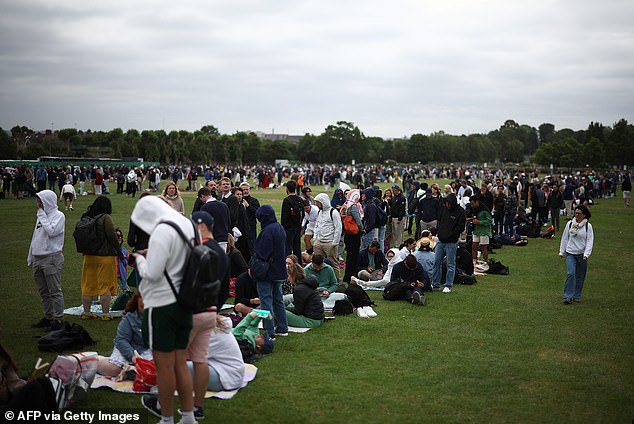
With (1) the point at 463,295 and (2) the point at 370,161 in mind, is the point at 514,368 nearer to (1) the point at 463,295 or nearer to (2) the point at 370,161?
(1) the point at 463,295

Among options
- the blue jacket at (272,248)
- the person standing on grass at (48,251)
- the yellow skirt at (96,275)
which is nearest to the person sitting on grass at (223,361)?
Answer: the blue jacket at (272,248)

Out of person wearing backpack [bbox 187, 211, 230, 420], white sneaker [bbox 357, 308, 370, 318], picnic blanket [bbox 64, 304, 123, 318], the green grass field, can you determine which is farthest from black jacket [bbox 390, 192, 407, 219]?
person wearing backpack [bbox 187, 211, 230, 420]

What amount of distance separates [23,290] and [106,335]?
386 cm

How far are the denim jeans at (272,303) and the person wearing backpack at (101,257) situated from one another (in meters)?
2.47

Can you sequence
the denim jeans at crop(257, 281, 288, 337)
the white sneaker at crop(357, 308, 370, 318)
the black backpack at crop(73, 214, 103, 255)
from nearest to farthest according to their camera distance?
the denim jeans at crop(257, 281, 288, 337), the black backpack at crop(73, 214, 103, 255), the white sneaker at crop(357, 308, 370, 318)

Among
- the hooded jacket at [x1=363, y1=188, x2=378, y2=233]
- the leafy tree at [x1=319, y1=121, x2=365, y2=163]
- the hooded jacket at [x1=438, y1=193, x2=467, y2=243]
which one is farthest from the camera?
the leafy tree at [x1=319, y1=121, x2=365, y2=163]

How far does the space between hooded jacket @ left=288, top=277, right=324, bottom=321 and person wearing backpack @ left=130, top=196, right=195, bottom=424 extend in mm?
4327

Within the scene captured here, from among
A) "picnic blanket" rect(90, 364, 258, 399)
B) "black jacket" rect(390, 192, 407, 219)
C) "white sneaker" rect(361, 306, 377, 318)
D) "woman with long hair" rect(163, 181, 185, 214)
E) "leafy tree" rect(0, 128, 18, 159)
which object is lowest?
"picnic blanket" rect(90, 364, 258, 399)

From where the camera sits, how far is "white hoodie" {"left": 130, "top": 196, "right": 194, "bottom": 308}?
4.86 m

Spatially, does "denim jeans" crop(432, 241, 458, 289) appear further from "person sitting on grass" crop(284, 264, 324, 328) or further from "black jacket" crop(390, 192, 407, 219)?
"black jacket" crop(390, 192, 407, 219)

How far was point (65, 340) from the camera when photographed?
26.1ft

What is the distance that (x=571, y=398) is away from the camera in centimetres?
654

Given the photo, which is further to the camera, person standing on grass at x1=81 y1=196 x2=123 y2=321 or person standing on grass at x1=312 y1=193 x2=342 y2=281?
person standing on grass at x1=312 y1=193 x2=342 y2=281

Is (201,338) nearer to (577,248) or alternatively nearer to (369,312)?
(369,312)
